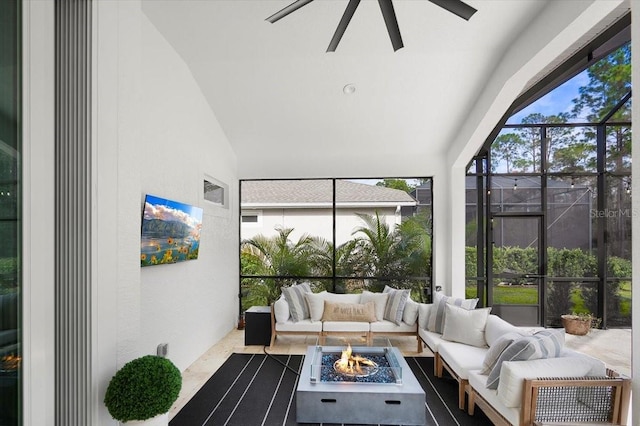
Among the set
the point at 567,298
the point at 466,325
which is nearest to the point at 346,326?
the point at 466,325

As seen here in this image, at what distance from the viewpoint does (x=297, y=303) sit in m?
5.37

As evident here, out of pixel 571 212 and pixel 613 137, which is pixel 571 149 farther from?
pixel 571 212

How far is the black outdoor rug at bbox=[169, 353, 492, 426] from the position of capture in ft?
10.6

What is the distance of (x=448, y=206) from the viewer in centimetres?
618

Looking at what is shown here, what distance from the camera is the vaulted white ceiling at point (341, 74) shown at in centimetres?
352

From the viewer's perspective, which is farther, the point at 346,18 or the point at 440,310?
the point at 440,310

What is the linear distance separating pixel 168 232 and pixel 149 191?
0.48 meters

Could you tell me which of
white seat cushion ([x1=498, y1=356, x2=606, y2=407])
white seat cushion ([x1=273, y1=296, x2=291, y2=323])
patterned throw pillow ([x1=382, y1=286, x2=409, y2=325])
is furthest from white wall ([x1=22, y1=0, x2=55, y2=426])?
patterned throw pillow ([x1=382, y1=286, x2=409, y2=325])

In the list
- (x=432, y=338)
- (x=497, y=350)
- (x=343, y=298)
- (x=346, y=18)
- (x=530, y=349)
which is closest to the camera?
(x=346, y=18)

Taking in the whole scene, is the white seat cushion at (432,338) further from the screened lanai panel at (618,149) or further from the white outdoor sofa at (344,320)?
the screened lanai panel at (618,149)

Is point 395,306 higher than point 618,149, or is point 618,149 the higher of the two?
point 618,149

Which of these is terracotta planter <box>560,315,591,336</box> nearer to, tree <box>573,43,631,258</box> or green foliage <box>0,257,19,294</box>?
tree <box>573,43,631,258</box>

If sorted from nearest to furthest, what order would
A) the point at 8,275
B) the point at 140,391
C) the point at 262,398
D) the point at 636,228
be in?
the point at 8,275, the point at 140,391, the point at 636,228, the point at 262,398

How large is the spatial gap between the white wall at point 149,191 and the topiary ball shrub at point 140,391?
11 cm
